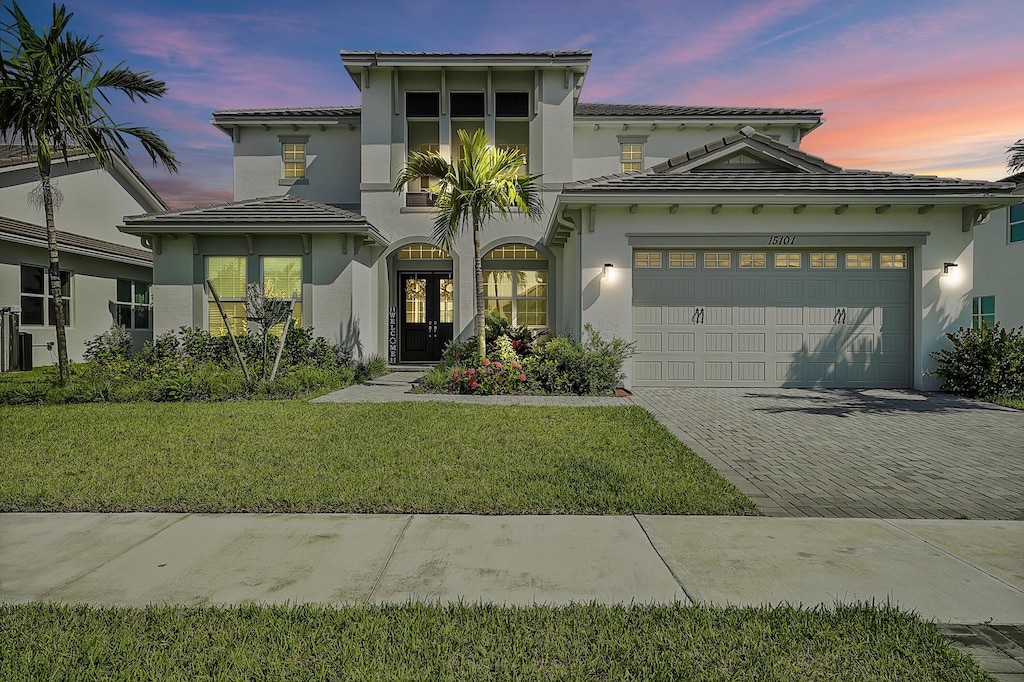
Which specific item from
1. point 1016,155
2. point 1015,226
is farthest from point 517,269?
point 1016,155

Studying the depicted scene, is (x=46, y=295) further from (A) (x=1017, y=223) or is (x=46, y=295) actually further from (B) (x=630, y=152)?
(A) (x=1017, y=223)

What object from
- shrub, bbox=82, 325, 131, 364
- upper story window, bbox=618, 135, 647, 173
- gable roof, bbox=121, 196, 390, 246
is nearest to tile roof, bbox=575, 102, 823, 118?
upper story window, bbox=618, 135, 647, 173

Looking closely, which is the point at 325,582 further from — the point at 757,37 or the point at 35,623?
the point at 757,37

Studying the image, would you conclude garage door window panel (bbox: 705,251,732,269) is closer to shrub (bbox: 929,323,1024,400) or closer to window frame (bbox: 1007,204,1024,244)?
shrub (bbox: 929,323,1024,400)

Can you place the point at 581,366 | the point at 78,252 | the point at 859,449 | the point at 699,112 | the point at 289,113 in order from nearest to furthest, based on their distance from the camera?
1. the point at 859,449
2. the point at 581,366
3. the point at 78,252
4. the point at 289,113
5. the point at 699,112

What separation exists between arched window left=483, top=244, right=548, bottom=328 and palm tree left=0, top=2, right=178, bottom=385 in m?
9.51

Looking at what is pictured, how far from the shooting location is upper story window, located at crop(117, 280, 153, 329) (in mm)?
19969

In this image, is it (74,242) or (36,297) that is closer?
(36,297)

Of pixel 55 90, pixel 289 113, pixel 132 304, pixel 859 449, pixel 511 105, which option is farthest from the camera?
pixel 132 304

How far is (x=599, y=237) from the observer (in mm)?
12344

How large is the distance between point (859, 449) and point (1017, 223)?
1544 centimetres

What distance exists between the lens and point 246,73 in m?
14.8

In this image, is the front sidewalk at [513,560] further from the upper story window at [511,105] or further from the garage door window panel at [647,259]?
the upper story window at [511,105]

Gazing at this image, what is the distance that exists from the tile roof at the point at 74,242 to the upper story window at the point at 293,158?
19.1 ft
